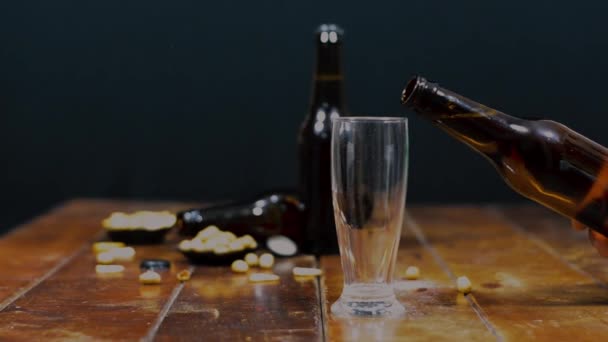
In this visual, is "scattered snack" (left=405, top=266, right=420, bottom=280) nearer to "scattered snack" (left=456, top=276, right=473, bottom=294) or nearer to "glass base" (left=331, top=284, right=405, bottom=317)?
"scattered snack" (left=456, top=276, right=473, bottom=294)

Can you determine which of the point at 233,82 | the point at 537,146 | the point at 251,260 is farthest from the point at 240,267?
the point at 233,82

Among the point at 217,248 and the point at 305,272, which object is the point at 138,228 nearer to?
the point at 217,248

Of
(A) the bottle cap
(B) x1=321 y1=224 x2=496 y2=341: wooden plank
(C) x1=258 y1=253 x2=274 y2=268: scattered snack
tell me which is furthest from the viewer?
(A) the bottle cap

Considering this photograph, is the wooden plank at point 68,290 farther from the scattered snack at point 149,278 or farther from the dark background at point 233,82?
the dark background at point 233,82

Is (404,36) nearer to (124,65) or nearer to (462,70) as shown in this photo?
(462,70)

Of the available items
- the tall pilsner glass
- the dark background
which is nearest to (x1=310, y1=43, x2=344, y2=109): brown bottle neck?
the tall pilsner glass

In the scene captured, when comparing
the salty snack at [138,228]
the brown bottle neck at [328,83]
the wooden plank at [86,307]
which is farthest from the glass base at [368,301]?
the salty snack at [138,228]

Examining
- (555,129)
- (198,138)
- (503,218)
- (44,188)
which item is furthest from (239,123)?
(555,129)
